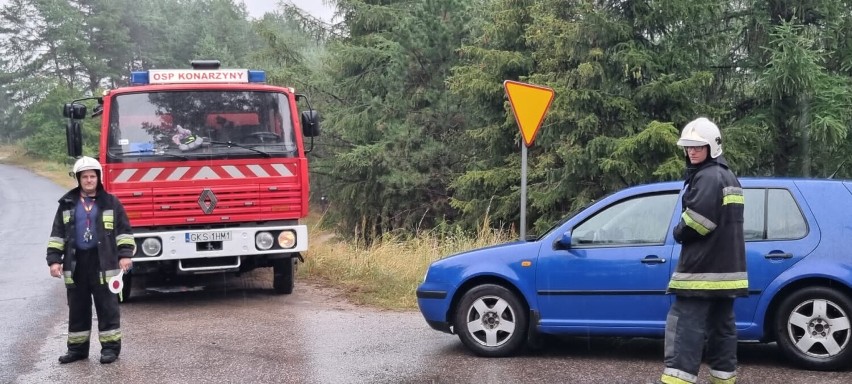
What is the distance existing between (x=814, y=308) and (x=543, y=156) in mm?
9710

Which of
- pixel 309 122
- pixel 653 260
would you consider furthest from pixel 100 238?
pixel 653 260

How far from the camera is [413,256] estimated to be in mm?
11367

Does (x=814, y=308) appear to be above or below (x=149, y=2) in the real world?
below

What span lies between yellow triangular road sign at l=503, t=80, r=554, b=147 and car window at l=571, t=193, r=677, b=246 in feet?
7.83

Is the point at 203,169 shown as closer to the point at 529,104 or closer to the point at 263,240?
the point at 263,240

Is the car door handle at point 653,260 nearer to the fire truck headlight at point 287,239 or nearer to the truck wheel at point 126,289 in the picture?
the fire truck headlight at point 287,239

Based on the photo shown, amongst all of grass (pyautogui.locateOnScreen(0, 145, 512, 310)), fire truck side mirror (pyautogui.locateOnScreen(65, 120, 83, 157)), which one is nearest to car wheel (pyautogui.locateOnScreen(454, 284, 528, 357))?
grass (pyautogui.locateOnScreen(0, 145, 512, 310))

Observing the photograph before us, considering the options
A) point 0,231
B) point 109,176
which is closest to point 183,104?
point 109,176

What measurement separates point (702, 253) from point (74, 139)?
24.3ft

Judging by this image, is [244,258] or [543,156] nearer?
[244,258]

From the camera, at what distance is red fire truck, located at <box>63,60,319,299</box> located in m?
9.09

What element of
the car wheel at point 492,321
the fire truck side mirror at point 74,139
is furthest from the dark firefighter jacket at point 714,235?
the fire truck side mirror at point 74,139

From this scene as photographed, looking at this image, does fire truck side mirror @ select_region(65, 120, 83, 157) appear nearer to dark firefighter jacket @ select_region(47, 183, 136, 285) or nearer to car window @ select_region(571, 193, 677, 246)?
dark firefighter jacket @ select_region(47, 183, 136, 285)

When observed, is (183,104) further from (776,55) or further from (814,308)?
(776,55)
